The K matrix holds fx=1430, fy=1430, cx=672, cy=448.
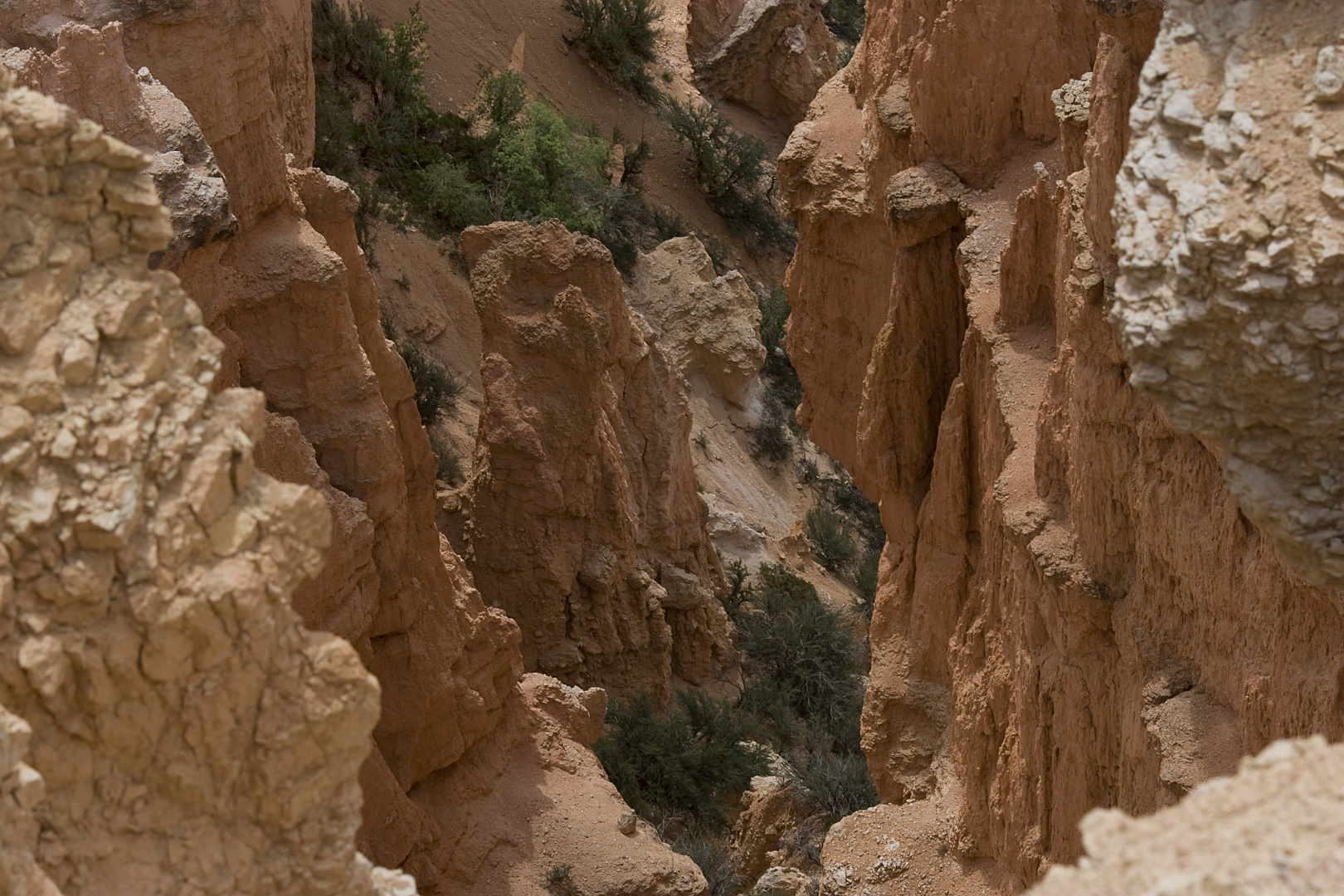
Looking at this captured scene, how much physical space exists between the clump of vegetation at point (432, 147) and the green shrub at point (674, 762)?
8449mm

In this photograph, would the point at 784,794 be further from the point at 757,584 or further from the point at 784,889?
the point at 757,584

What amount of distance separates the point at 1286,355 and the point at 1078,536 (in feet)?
10.7

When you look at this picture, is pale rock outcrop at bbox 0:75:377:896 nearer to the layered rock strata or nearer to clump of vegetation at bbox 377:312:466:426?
the layered rock strata

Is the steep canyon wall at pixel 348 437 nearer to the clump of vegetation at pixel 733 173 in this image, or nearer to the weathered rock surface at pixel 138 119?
the weathered rock surface at pixel 138 119

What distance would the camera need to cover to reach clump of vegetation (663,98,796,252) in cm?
2609

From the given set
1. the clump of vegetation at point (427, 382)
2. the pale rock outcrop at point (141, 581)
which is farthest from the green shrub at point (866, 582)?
the pale rock outcrop at point (141, 581)

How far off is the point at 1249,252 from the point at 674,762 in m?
10.6

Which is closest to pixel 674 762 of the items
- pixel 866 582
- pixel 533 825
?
pixel 533 825

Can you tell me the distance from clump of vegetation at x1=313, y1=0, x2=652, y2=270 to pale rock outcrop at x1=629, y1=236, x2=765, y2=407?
28.7 inches

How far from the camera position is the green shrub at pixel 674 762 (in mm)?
13586

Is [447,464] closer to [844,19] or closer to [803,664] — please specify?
[803,664]

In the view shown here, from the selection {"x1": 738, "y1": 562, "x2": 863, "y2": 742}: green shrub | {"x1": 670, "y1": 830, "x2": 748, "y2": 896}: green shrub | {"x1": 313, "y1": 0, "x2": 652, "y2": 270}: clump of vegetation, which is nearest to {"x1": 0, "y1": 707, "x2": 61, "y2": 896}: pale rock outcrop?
{"x1": 670, "y1": 830, "x2": 748, "y2": 896}: green shrub

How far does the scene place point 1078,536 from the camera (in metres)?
7.14

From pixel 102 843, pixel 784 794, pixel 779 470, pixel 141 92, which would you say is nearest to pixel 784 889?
pixel 784 794
